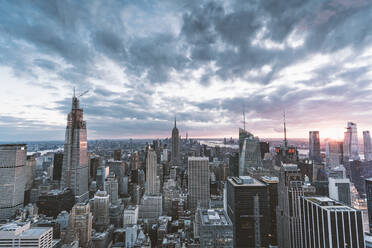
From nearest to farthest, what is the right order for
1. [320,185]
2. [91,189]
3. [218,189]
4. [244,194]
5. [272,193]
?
[244,194] < [272,193] < [320,185] < [91,189] < [218,189]

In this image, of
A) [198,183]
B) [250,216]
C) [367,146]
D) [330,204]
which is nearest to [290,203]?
[330,204]

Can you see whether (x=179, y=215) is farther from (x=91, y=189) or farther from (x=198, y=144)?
(x=198, y=144)

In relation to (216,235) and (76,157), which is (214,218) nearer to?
(216,235)

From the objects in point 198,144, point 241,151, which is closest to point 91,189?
point 241,151

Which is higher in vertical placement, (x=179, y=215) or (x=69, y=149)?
(x=69, y=149)

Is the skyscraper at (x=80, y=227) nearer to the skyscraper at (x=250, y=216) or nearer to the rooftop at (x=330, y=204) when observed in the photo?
the skyscraper at (x=250, y=216)

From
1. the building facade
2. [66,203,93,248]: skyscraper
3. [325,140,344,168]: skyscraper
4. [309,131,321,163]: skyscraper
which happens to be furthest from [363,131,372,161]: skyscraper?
[66,203,93,248]: skyscraper

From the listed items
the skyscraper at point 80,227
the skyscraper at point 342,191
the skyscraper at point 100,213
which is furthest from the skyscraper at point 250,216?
the skyscraper at point 100,213
